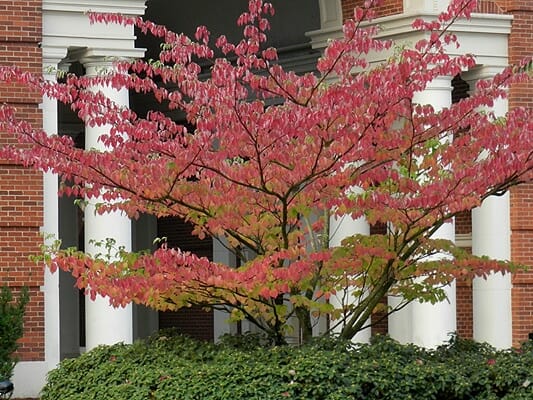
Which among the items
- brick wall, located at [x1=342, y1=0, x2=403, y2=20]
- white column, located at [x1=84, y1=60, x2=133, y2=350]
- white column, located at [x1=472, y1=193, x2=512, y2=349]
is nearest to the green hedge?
white column, located at [x1=84, y1=60, x2=133, y2=350]

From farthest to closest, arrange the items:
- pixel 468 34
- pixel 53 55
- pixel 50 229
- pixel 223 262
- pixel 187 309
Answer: pixel 187 309 < pixel 223 262 < pixel 468 34 < pixel 50 229 < pixel 53 55

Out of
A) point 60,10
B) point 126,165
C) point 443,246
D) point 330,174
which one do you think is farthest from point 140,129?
point 60,10

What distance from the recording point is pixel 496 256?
23.2 metres

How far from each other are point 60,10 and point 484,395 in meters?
8.31

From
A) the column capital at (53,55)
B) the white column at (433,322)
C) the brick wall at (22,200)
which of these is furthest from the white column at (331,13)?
the brick wall at (22,200)

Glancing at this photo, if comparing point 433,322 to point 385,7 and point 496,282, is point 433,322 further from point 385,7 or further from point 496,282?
point 385,7

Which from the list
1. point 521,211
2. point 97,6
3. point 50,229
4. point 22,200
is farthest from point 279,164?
point 521,211

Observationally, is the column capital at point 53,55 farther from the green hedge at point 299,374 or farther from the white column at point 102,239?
the green hedge at point 299,374

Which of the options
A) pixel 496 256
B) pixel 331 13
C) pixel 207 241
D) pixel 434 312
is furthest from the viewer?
pixel 207 241

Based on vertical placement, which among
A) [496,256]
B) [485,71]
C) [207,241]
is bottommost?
[496,256]

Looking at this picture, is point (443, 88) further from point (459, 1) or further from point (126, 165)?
point (126, 165)

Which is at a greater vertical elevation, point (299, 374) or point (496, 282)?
point (496, 282)

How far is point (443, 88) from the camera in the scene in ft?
73.3

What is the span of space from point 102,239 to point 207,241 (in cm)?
1055
